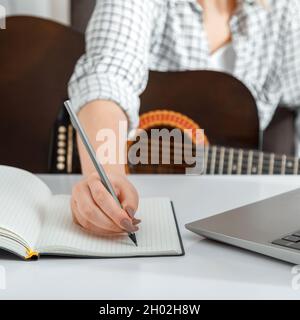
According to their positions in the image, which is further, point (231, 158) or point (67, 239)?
point (231, 158)

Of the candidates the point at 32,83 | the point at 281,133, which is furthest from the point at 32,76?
the point at 281,133

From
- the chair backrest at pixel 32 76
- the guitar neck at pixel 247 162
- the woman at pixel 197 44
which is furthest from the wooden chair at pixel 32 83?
the guitar neck at pixel 247 162

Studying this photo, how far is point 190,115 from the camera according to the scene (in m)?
1.08

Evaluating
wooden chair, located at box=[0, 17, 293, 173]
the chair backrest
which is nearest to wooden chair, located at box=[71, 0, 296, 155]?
wooden chair, located at box=[0, 17, 293, 173]

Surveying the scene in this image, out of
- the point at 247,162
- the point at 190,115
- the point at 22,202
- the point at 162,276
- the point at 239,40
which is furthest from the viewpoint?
the point at 239,40

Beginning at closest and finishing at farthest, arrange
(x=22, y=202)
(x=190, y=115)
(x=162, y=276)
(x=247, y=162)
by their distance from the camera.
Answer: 1. (x=162, y=276)
2. (x=22, y=202)
3. (x=247, y=162)
4. (x=190, y=115)

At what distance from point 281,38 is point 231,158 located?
17.9 inches

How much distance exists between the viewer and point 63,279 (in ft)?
1.32

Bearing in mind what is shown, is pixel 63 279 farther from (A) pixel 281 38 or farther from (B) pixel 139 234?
(A) pixel 281 38

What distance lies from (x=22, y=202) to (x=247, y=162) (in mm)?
461

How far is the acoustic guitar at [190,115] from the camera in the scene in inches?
41.5

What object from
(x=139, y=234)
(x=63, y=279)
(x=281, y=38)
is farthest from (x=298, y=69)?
(x=63, y=279)

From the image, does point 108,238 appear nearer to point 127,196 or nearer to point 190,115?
point 127,196
